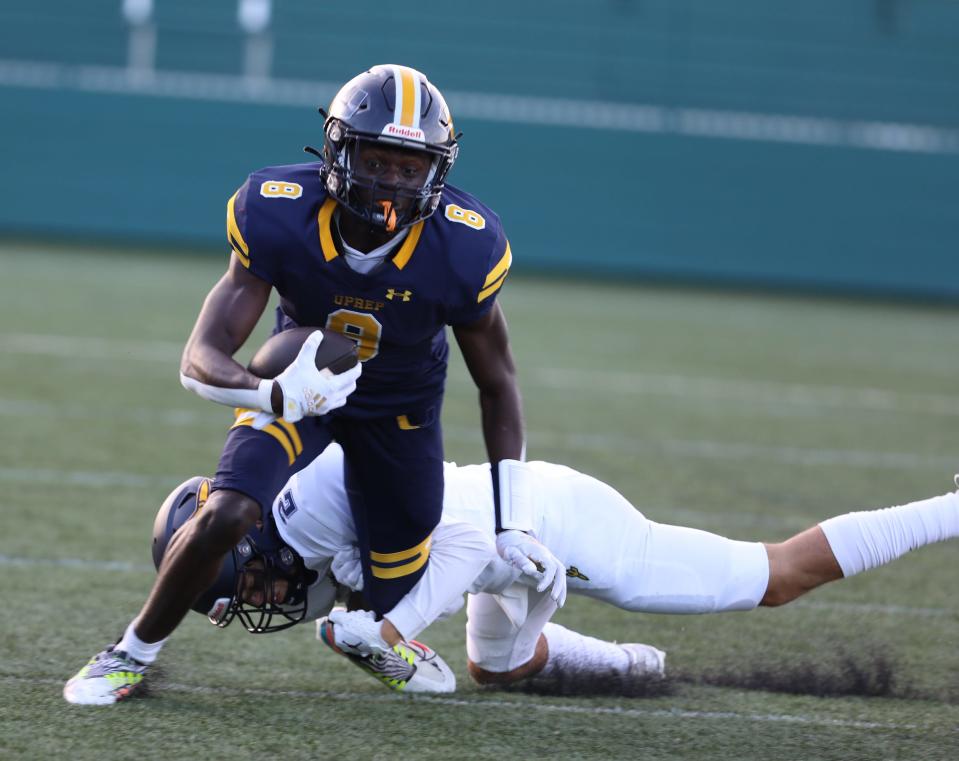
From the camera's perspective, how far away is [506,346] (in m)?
3.09

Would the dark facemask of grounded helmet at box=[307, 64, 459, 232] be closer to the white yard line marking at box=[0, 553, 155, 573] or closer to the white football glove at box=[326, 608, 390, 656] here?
the white football glove at box=[326, 608, 390, 656]

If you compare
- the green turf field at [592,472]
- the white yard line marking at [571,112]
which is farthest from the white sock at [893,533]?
the white yard line marking at [571,112]

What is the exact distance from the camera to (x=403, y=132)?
2.87 meters

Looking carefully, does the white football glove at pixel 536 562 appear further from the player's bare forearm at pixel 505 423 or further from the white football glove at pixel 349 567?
the white football glove at pixel 349 567

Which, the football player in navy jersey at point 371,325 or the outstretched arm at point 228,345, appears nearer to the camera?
the outstretched arm at point 228,345

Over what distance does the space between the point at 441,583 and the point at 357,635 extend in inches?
10.4

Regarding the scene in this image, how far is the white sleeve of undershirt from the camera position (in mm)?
2996

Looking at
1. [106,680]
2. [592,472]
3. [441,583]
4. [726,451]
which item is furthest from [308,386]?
[726,451]

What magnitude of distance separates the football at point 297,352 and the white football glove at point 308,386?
3cm

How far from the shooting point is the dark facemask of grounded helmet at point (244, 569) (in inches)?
117

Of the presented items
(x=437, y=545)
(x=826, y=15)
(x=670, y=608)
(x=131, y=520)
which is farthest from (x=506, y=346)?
(x=826, y=15)

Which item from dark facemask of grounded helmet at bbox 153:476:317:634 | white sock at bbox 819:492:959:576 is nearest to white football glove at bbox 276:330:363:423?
dark facemask of grounded helmet at bbox 153:476:317:634

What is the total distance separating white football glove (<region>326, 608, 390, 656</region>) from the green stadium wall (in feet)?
35.7

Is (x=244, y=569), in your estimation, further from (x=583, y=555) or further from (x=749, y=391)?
(x=749, y=391)
